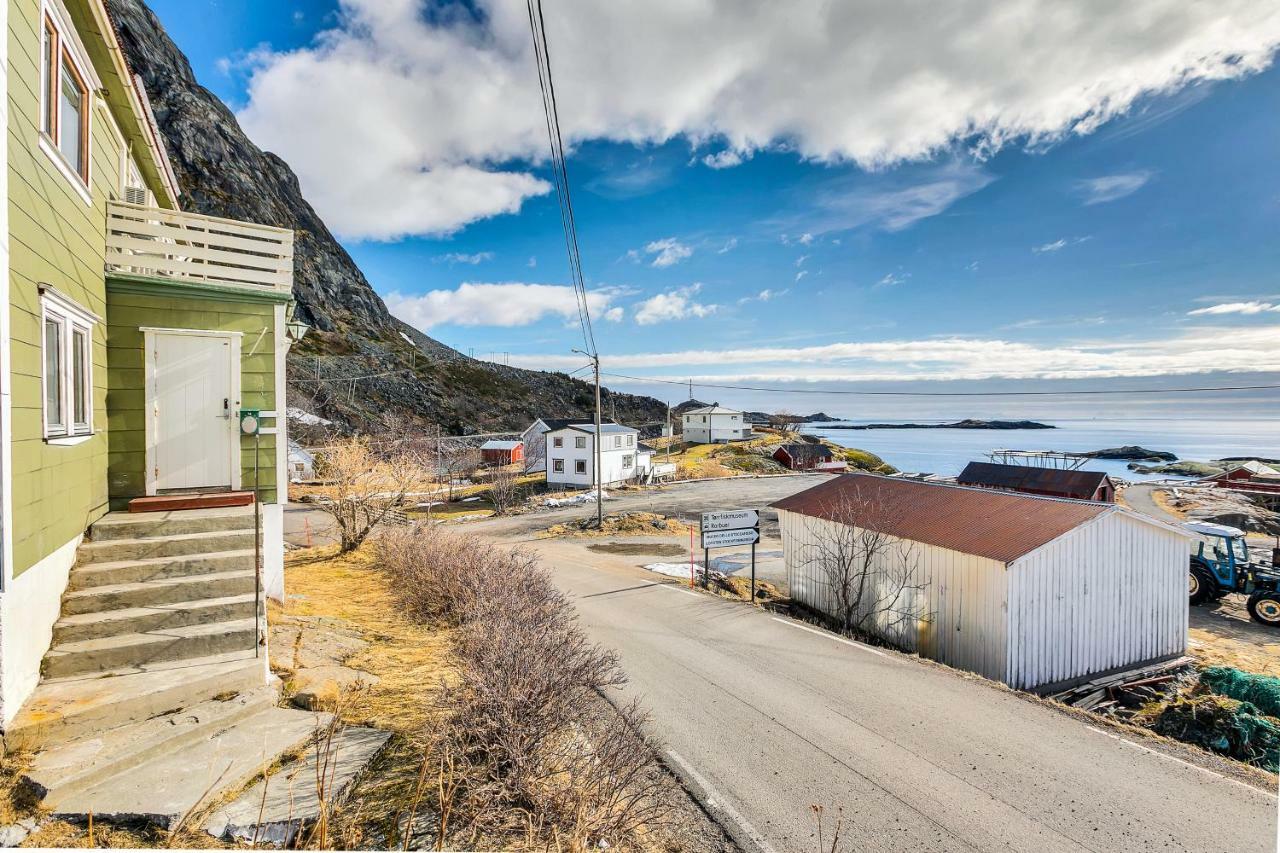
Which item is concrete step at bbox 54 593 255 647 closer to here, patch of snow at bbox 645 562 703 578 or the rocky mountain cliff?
patch of snow at bbox 645 562 703 578

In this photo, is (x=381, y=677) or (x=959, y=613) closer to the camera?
(x=381, y=677)

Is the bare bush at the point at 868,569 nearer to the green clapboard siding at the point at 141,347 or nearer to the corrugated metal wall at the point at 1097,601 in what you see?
the corrugated metal wall at the point at 1097,601

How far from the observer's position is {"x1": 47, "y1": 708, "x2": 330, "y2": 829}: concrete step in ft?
10.1

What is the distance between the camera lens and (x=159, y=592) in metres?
5.11

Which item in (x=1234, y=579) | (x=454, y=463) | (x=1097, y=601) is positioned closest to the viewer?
(x=1097, y=601)

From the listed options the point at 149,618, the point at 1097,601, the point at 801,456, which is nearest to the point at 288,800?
the point at 149,618

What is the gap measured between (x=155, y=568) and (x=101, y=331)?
117 inches

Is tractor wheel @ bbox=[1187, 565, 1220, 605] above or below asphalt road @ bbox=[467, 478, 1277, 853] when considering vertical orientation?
below

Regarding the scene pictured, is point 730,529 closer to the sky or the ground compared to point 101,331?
closer to the ground

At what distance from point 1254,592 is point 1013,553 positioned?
457 inches

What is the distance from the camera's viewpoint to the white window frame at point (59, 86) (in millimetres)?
4551

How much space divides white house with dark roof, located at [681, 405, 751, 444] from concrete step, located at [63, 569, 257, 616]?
7242 centimetres

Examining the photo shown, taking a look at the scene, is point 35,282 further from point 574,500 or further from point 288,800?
point 574,500

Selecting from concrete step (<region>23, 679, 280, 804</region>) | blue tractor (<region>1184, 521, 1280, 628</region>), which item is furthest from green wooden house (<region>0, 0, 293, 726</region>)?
blue tractor (<region>1184, 521, 1280, 628</region>)
